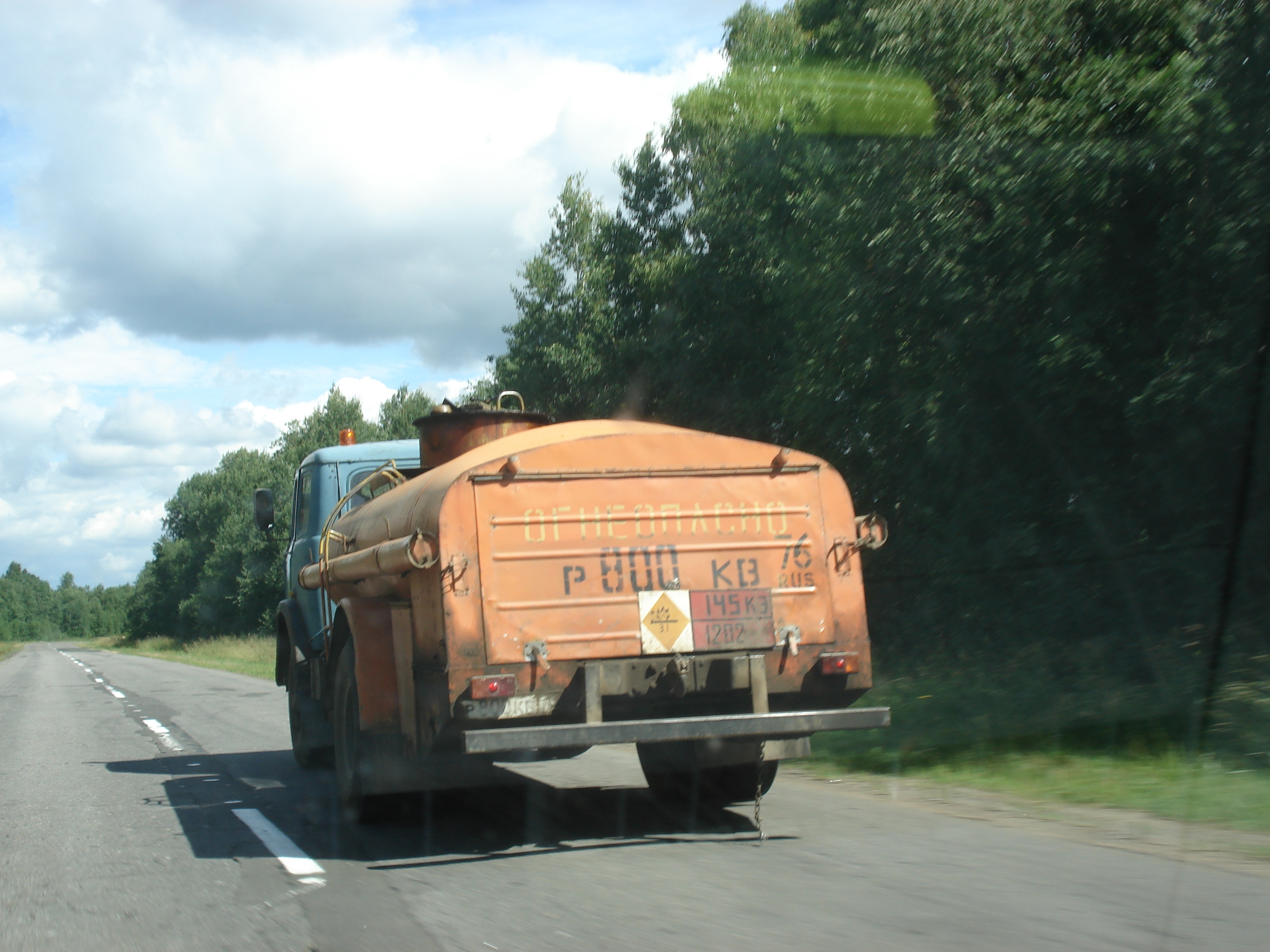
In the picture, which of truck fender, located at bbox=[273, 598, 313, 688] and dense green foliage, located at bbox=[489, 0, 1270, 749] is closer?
dense green foliage, located at bbox=[489, 0, 1270, 749]

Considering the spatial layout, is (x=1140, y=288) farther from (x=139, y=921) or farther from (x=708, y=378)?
(x=708, y=378)

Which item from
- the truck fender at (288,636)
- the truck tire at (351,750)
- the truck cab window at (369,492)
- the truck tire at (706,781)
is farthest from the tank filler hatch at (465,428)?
the truck fender at (288,636)

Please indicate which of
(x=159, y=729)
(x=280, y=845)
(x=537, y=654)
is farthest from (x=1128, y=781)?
(x=159, y=729)

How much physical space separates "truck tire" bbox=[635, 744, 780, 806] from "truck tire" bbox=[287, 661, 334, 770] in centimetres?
319

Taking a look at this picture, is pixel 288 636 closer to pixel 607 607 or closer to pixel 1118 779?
pixel 607 607

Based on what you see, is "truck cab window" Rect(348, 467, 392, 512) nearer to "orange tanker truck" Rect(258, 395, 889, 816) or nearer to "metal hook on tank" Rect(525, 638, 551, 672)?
"orange tanker truck" Rect(258, 395, 889, 816)

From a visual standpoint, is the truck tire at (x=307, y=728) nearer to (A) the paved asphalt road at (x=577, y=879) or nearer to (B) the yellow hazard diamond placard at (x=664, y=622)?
(A) the paved asphalt road at (x=577, y=879)

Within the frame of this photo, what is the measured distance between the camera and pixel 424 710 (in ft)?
20.2

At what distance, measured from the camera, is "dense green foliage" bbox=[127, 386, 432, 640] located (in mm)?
66312

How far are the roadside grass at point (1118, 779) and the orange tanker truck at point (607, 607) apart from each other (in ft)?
6.45

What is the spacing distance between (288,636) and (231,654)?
38.9 metres

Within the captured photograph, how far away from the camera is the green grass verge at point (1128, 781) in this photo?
21.7ft

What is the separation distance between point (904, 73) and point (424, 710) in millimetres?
11855

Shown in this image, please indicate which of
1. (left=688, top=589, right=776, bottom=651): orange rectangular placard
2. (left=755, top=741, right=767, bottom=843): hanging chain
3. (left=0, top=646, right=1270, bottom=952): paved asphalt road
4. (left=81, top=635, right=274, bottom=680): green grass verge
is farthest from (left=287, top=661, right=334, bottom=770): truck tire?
(left=81, top=635, right=274, bottom=680): green grass verge
